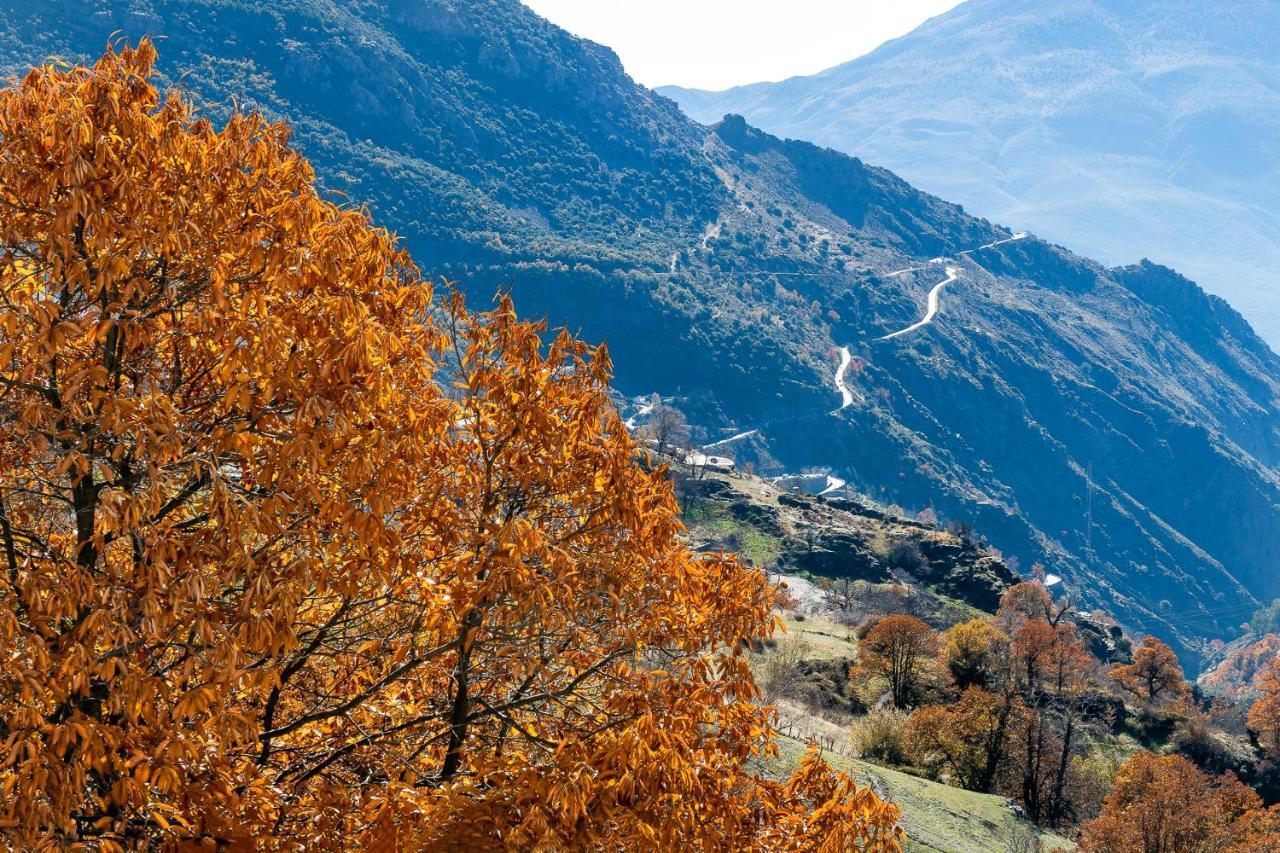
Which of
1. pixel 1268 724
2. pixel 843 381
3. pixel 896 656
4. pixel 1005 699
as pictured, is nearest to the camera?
pixel 1005 699

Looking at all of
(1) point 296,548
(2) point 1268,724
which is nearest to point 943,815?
(1) point 296,548

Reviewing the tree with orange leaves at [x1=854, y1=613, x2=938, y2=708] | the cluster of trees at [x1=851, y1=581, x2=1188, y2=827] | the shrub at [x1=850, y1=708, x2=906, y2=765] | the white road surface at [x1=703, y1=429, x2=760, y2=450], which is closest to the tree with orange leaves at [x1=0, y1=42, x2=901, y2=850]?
the shrub at [x1=850, y1=708, x2=906, y2=765]

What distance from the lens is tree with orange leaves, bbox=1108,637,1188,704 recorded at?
189 ft

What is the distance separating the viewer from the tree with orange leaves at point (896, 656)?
41625 millimetres

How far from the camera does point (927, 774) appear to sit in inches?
1255

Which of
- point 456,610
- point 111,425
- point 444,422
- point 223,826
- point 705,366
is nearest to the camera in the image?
point 111,425

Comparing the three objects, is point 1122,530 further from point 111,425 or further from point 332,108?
point 111,425

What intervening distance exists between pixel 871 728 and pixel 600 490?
1126 inches

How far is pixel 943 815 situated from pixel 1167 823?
7.90 meters

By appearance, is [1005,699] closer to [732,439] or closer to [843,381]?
[732,439]

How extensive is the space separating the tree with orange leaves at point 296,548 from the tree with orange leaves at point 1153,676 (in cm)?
5911

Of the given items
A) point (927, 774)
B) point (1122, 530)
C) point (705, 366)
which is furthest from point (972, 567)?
point (1122, 530)

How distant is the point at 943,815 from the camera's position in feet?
70.6

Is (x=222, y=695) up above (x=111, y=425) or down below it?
below
